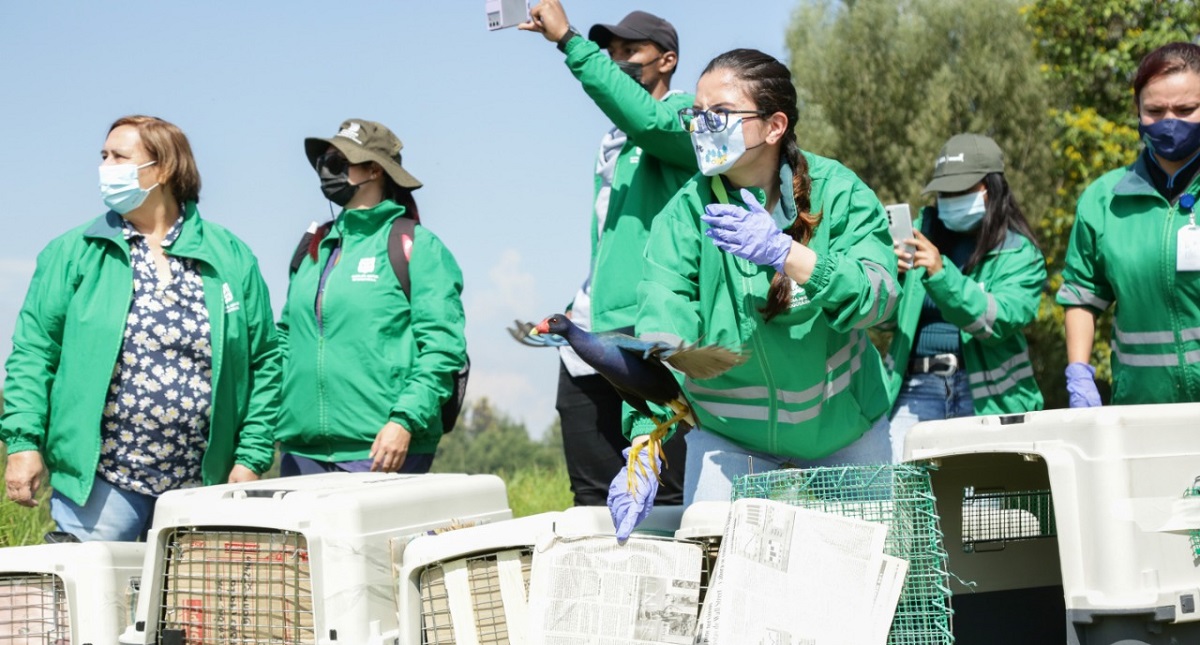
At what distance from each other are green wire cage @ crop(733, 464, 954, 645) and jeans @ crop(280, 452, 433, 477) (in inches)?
71.4

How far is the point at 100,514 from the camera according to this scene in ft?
13.4

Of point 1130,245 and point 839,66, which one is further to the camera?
point 839,66

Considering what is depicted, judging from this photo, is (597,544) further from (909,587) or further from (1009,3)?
(1009,3)

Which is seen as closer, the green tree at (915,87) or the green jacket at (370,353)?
the green jacket at (370,353)

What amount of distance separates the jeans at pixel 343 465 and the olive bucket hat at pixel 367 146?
3.09 feet

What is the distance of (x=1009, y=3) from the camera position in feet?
68.0

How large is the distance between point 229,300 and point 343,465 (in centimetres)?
66

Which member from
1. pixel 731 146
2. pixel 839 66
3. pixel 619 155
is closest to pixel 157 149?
pixel 619 155

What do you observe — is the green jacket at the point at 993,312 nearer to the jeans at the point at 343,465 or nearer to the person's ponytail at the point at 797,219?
the person's ponytail at the point at 797,219

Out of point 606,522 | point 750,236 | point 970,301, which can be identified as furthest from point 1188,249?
point 606,522

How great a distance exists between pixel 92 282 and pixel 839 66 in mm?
17777

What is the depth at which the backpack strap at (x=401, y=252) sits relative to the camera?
459cm

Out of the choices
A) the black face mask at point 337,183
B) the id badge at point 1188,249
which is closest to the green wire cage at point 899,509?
the id badge at point 1188,249

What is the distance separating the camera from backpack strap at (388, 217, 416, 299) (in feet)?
15.1
